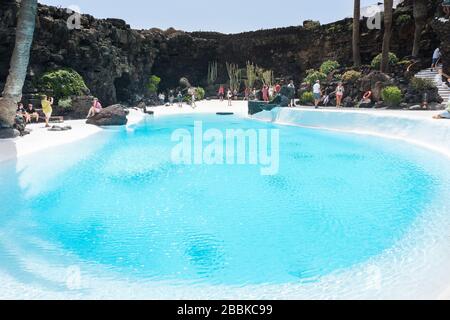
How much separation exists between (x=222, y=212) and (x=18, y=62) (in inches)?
416

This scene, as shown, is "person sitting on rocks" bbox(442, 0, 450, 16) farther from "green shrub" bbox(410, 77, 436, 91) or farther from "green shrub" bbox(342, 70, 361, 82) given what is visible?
"green shrub" bbox(342, 70, 361, 82)

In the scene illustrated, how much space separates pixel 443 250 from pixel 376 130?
1256 centimetres

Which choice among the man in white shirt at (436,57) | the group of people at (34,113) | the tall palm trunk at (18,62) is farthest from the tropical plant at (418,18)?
A: the tall palm trunk at (18,62)

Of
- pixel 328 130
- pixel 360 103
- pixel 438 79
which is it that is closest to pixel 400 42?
pixel 438 79

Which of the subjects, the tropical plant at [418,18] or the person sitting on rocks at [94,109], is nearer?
the person sitting on rocks at [94,109]

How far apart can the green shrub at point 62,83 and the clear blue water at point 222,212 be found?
10.6 m

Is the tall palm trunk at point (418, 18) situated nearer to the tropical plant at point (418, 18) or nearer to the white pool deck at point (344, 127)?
the tropical plant at point (418, 18)

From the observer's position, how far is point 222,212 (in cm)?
722

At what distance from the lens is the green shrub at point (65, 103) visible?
2206 centimetres

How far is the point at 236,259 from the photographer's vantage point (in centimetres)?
525

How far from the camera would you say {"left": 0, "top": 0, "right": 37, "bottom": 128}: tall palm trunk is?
1389 cm
